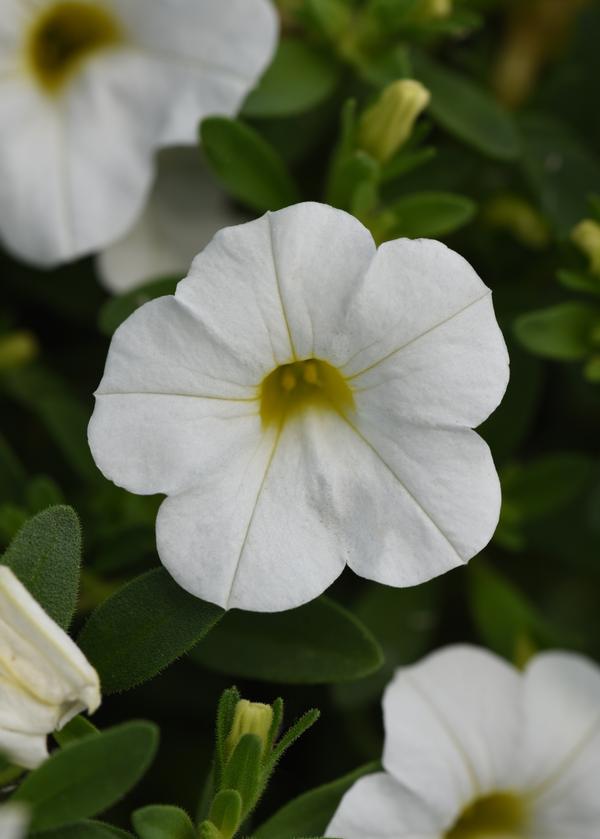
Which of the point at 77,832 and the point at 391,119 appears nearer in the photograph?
the point at 77,832

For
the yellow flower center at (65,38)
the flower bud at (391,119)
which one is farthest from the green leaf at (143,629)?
the yellow flower center at (65,38)

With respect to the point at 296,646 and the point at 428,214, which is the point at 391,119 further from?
the point at 296,646

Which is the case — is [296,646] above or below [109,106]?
below

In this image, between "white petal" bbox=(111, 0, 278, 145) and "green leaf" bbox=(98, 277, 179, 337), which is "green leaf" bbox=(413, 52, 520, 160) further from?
"green leaf" bbox=(98, 277, 179, 337)

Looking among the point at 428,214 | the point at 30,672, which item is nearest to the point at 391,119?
the point at 428,214

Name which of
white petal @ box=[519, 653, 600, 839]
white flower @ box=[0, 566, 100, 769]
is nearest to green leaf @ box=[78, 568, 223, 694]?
white flower @ box=[0, 566, 100, 769]

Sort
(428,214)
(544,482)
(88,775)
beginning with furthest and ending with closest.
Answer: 1. (544,482)
2. (428,214)
3. (88,775)

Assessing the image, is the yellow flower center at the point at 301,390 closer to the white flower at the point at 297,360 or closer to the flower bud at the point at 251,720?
the white flower at the point at 297,360
